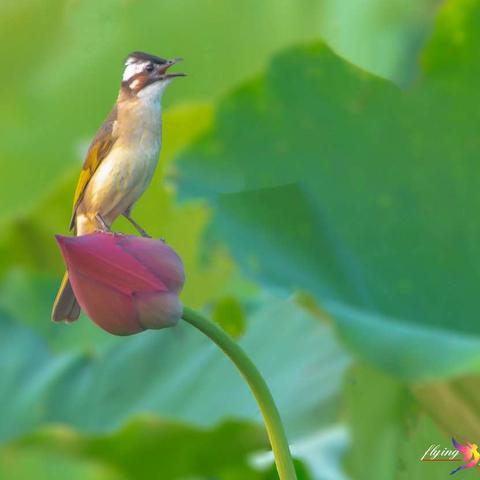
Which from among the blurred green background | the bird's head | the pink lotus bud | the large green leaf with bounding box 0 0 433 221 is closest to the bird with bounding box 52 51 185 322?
the bird's head

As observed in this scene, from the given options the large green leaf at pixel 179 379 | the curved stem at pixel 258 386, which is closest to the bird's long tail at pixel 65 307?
the curved stem at pixel 258 386

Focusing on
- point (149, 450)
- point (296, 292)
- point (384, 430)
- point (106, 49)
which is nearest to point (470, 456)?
point (296, 292)

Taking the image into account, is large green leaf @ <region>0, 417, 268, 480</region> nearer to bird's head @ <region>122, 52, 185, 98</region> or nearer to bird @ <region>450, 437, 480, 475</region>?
bird @ <region>450, 437, 480, 475</region>

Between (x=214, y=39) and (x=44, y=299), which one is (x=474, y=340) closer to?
(x=44, y=299)

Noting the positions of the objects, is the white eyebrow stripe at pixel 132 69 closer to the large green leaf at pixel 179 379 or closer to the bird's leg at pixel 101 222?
the bird's leg at pixel 101 222

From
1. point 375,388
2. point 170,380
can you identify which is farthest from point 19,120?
point 375,388

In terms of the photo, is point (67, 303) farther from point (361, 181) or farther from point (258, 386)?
point (361, 181)
